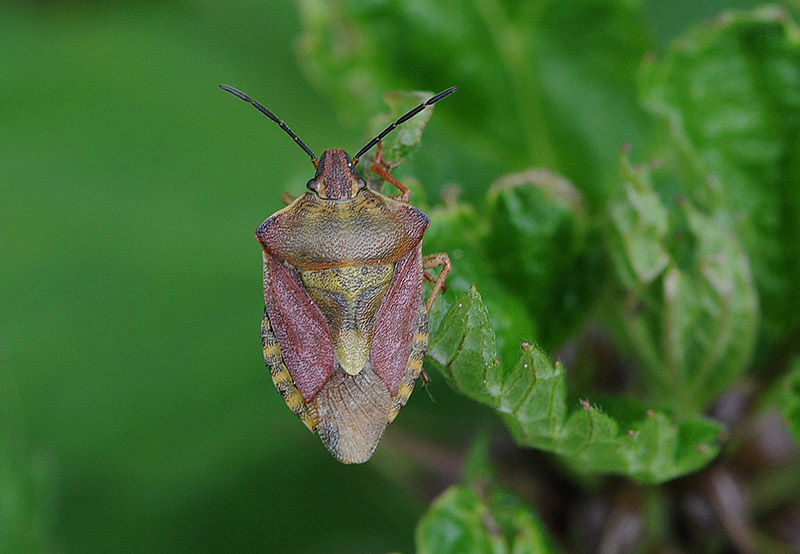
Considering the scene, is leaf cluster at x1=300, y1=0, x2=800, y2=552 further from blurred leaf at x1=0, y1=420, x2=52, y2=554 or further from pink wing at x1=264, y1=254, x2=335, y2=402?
blurred leaf at x1=0, y1=420, x2=52, y2=554

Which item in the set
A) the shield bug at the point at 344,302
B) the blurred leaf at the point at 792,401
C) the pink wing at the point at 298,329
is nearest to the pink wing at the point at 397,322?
the shield bug at the point at 344,302

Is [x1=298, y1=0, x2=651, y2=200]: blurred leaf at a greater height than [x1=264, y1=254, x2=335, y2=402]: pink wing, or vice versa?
[x1=298, y1=0, x2=651, y2=200]: blurred leaf

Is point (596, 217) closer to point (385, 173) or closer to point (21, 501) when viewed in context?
point (385, 173)

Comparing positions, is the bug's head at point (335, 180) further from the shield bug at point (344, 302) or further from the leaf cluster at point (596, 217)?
the leaf cluster at point (596, 217)

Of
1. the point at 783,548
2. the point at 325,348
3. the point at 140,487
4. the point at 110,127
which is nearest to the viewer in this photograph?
the point at 783,548

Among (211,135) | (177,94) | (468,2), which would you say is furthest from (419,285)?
(177,94)

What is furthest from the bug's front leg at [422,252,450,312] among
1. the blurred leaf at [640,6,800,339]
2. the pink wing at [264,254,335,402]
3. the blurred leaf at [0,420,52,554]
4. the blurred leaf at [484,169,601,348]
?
the blurred leaf at [0,420,52,554]

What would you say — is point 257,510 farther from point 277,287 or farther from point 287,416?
point 277,287
